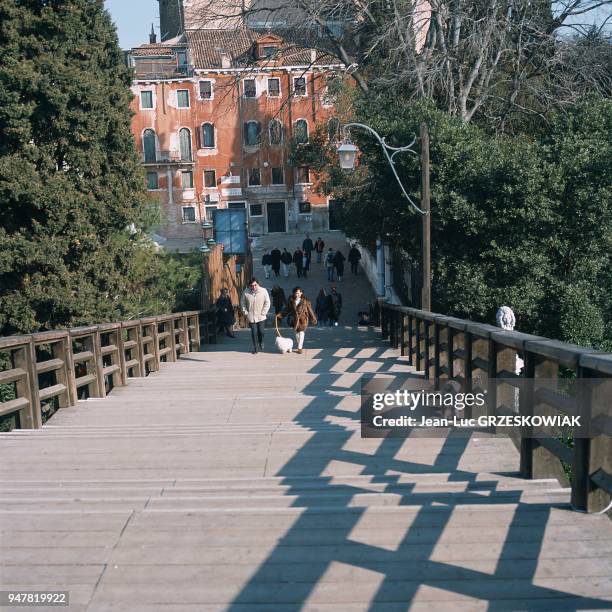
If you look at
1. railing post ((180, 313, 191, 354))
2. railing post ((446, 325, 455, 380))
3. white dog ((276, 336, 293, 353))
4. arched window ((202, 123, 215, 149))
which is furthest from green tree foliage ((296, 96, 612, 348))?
arched window ((202, 123, 215, 149))

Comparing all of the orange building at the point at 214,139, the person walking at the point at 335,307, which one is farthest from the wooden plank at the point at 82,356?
the orange building at the point at 214,139

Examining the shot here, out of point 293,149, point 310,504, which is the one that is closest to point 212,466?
point 310,504

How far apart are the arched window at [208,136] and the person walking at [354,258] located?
17979 millimetres

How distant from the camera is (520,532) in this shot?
419 cm

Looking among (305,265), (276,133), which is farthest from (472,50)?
(276,133)

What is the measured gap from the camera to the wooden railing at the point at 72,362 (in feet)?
25.3

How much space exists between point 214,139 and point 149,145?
13.6ft

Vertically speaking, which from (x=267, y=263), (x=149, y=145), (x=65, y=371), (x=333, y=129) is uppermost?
(x=149, y=145)

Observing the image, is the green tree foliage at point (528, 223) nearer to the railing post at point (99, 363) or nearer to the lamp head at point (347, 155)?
the lamp head at point (347, 155)

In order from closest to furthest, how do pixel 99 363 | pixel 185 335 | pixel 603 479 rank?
pixel 603 479, pixel 99 363, pixel 185 335

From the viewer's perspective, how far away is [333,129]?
35250 mm

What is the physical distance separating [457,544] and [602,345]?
14.3 meters

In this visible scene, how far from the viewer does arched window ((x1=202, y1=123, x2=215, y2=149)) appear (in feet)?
178

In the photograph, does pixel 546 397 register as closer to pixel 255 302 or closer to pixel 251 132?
pixel 255 302
